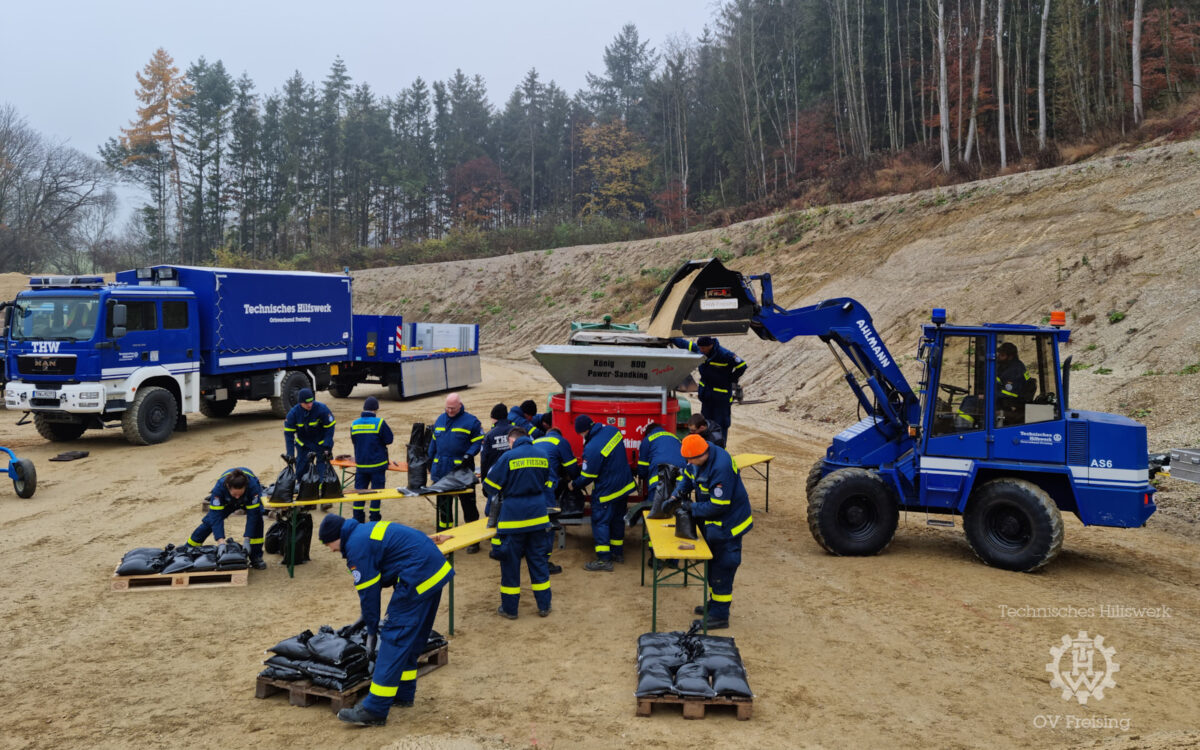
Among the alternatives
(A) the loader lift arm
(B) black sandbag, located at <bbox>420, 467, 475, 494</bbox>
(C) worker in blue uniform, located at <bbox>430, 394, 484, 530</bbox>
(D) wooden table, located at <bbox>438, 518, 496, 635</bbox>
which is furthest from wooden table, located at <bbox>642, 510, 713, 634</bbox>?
(A) the loader lift arm

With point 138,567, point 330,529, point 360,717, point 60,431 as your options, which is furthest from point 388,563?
point 60,431

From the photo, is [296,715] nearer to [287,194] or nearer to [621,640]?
[621,640]

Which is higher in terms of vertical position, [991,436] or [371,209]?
[371,209]

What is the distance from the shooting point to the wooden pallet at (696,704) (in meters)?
5.47

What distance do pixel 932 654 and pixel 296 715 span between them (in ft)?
16.6

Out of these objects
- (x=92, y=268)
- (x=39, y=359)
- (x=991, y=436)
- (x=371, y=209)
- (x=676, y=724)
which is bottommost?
(x=676, y=724)

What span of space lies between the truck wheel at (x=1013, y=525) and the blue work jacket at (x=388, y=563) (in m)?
6.26

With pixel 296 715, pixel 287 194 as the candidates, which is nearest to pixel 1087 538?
pixel 296 715

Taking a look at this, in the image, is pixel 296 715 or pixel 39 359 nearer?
pixel 296 715

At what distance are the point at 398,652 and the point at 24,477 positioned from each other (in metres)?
9.32

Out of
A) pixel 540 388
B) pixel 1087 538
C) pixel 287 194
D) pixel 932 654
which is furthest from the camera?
pixel 287 194

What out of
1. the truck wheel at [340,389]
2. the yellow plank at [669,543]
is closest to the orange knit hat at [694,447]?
the yellow plank at [669,543]

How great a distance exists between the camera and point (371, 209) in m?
69.6

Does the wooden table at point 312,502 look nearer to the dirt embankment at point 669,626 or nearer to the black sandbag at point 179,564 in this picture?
the dirt embankment at point 669,626
